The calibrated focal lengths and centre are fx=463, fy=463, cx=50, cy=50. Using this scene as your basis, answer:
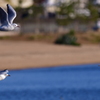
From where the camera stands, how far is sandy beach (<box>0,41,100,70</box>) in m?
23.6

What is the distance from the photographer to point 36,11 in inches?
1633

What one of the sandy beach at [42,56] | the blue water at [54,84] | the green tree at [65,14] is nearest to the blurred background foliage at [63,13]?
the green tree at [65,14]

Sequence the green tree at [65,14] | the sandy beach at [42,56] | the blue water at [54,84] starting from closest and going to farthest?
the blue water at [54,84], the sandy beach at [42,56], the green tree at [65,14]

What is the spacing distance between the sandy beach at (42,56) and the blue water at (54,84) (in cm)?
72

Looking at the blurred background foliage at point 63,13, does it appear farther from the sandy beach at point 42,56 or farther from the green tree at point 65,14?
the sandy beach at point 42,56

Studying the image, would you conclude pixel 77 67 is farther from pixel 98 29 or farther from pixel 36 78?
pixel 98 29

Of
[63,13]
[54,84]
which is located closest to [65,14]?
[63,13]

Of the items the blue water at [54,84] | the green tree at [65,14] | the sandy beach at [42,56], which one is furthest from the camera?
the green tree at [65,14]

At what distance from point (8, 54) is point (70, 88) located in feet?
27.9

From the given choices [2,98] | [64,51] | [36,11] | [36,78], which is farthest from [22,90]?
[36,11]

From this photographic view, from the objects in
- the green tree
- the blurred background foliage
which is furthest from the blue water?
the blurred background foliage

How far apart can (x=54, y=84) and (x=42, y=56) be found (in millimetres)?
5822

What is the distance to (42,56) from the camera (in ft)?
82.2

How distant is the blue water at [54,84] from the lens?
53.7ft
